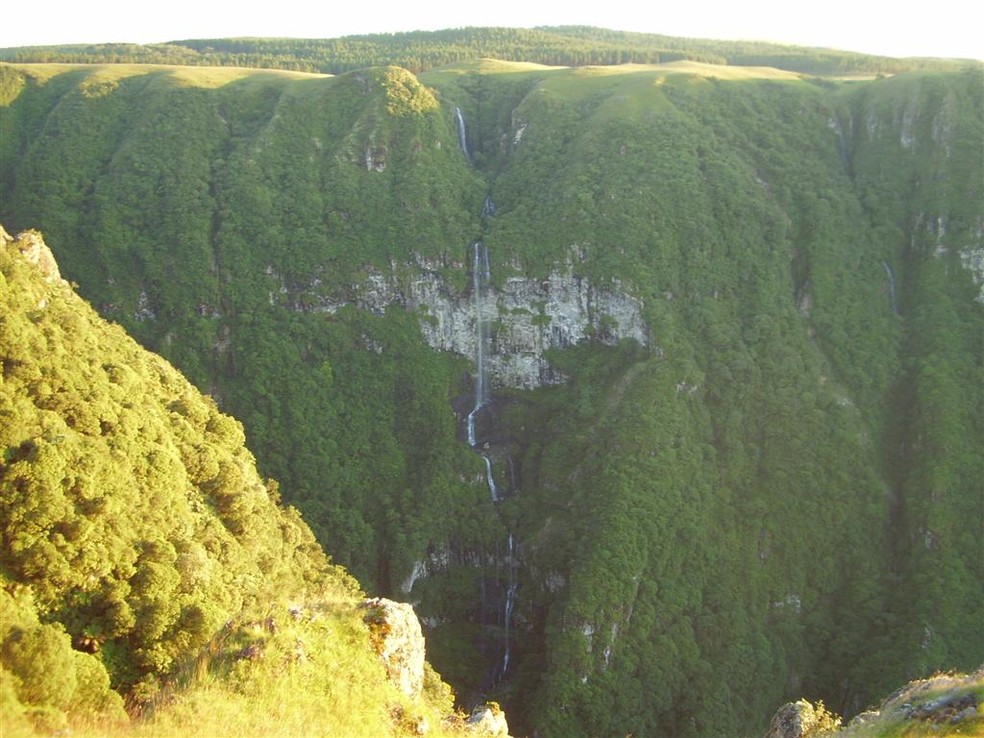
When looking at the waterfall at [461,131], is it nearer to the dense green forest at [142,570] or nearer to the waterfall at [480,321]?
the waterfall at [480,321]

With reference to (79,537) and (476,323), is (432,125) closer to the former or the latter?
(476,323)

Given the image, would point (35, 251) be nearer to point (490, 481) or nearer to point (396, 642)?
point (396, 642)

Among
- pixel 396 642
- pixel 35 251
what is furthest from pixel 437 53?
pixel 396 642

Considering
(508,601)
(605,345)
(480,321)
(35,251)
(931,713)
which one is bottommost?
(508,601)

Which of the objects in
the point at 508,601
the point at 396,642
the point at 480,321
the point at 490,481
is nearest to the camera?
the point at 396,642

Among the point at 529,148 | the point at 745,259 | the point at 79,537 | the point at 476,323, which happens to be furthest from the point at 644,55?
the point at 79,537
